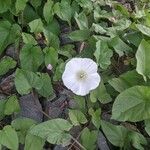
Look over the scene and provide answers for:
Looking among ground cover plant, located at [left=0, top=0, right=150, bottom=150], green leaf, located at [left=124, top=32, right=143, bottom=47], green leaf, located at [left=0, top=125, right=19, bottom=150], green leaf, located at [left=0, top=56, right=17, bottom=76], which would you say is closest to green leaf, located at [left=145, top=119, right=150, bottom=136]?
ground cover plant, located at [left=0, top=0, right=150, bottom=150]

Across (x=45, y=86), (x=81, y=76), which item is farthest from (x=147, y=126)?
(x=45, y=86)

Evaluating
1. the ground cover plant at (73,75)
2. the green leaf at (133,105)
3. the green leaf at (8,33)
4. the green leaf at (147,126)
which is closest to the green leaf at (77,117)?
the ground cover plant at (73,75)

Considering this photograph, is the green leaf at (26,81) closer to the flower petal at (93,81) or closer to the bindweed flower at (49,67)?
the bindweed flower at (49,67)

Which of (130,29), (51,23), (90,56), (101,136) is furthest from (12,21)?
(101,136)

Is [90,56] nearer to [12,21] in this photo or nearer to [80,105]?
[80,105]

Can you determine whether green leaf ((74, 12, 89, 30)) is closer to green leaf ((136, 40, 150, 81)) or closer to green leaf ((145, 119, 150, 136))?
green leaf ((136, 40, 150, 81))

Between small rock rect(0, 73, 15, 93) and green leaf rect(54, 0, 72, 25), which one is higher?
green leaf rect(54, 0, 72, 25)
